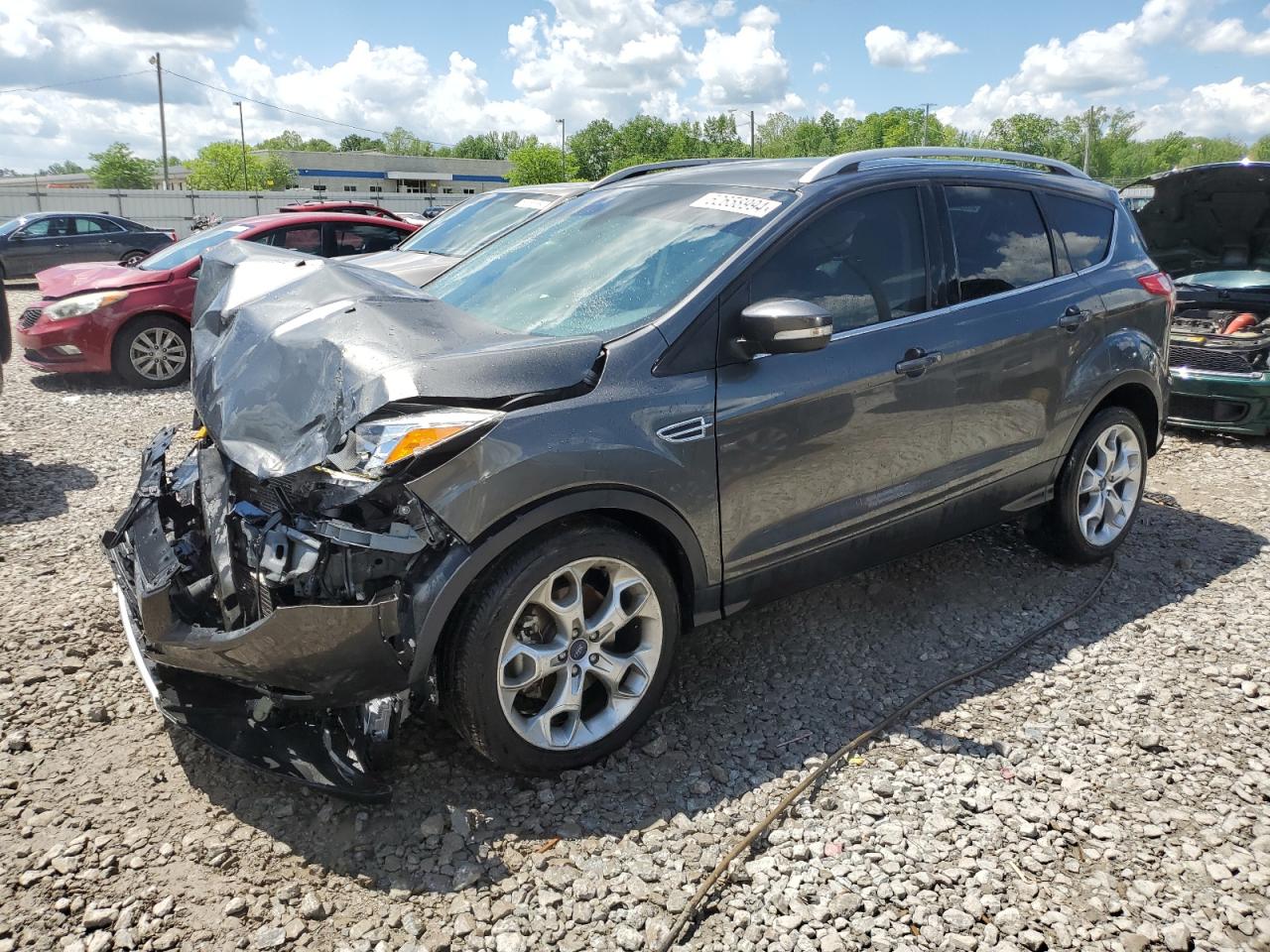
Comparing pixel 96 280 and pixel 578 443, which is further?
pixel 96 280

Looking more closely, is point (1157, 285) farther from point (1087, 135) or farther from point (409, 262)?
point (1087, 135)

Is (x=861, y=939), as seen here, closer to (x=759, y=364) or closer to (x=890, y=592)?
(x=759, y=364)

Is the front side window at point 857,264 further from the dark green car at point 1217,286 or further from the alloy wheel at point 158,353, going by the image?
the alloy wheel at point 158,353

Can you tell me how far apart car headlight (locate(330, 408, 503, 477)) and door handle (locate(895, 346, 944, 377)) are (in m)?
1.65

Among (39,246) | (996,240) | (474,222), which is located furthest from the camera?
(39,246)

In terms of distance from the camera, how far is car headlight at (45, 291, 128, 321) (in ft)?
28.3

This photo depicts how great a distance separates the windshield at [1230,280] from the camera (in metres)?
7.64

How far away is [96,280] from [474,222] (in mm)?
3630

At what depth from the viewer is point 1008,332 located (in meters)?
3.89

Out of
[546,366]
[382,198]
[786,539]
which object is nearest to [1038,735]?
[786,539]

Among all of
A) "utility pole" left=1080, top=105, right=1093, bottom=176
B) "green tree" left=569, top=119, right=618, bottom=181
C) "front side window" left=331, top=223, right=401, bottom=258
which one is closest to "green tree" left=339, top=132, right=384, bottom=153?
"green tree" left=569, top=119, right=618, bottom=181

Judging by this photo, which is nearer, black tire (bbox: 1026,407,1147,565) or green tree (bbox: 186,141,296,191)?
black tire (bbox: 1026,407,1147,565)

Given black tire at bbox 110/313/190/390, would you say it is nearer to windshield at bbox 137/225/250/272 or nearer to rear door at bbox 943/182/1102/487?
windshield at bbox 137/225/250/272

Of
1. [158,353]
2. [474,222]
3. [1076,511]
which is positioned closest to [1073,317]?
[1076,511]
